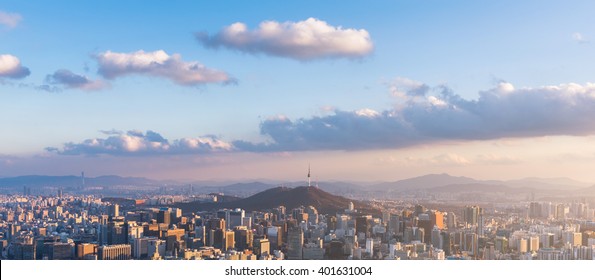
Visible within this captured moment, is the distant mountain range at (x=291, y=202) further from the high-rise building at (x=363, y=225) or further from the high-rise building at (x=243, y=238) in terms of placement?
the high-rise building at (x=243, y=238)

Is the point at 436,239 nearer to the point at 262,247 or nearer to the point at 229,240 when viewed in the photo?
the point at 262,247


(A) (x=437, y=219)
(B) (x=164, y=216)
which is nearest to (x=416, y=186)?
(A) (x=437, y=219)

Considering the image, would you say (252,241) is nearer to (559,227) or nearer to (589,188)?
(559,227)

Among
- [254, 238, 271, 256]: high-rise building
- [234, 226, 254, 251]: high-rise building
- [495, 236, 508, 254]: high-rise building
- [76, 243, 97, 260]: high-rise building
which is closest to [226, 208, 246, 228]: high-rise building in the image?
[234, 226, 254, 251]: high-rise building

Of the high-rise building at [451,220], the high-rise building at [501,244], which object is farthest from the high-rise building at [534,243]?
the high-rise building at [451,220]

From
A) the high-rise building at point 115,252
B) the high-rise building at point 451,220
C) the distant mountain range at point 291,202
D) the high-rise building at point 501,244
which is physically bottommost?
the high-rise building at point 115,252
